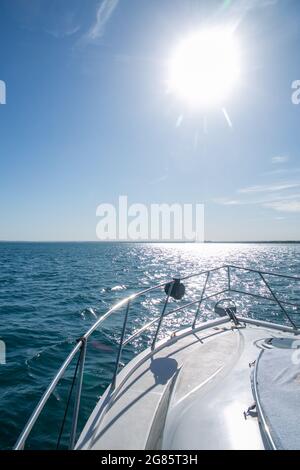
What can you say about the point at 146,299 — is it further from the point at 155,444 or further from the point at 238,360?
the point at 155,444

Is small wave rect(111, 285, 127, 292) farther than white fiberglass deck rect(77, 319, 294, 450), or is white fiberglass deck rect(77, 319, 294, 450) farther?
small wave rect(111, 285, 127, 292)

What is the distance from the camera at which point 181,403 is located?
3.06 metres

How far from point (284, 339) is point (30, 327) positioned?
8.69m

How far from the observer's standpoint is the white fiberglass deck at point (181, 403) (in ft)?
8.21

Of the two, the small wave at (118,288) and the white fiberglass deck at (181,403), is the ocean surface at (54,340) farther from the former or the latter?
the white fiberglass deck at (181,403)

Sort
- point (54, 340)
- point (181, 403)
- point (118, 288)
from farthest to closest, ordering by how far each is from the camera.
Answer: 1. point (118, 288)
2. point (54, 340)
3. point (181, 403)

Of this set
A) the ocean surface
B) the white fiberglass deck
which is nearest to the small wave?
the ocean surface

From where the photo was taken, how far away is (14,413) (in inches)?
217

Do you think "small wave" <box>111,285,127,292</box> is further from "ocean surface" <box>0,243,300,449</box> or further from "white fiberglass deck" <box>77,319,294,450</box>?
"white fiberglass deck" <box>77,319,294,450</box>

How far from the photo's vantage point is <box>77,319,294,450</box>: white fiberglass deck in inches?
98.5

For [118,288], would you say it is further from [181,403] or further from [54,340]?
[181,403]

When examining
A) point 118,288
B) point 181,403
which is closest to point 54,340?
point 181,403

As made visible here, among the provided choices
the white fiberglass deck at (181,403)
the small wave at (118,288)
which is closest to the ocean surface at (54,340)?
the small wave at (118,288)
